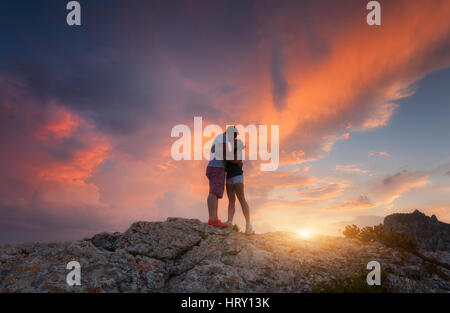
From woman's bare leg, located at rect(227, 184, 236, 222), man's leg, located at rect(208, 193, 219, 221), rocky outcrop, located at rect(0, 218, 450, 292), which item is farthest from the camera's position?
woman's bare leg, located at rect(227, 184, 236, 222)

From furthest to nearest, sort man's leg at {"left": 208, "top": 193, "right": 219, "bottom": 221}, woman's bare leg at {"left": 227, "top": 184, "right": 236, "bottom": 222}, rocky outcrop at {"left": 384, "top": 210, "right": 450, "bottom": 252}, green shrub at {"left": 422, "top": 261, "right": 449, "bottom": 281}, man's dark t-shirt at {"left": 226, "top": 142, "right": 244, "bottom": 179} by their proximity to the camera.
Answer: rocky outcrop at {"left": 384, "top": 210, "right": 450, "bottom": 252}
woman's bare leg at {"left": 227, "top": 184, "right": 236, "bottom": 222}
man's dark t-shirt at {"left": 226, "top": 142, "right": 244, "bottom": 179}
man's leg at {"left": 208, "top": 193, "right": 219, "bottom": 221}
green shrub at {"left": 422, "top": 261, "right": 449, "bottom": 281}

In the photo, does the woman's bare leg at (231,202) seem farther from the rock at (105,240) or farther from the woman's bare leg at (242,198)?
the rock at (105,240)

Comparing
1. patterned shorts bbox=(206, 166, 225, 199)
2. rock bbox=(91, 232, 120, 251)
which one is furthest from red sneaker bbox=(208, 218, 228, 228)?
Result: rock bbox=(91, 232, 120, 251)

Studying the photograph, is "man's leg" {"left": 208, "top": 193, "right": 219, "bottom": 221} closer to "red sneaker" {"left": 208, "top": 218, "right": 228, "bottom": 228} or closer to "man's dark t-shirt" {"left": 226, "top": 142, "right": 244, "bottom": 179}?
"red sneaker" {"left": 208, "top": 218, "right": 228, "bottom": 228}

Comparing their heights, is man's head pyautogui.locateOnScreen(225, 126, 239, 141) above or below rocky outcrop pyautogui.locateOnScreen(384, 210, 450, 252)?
above

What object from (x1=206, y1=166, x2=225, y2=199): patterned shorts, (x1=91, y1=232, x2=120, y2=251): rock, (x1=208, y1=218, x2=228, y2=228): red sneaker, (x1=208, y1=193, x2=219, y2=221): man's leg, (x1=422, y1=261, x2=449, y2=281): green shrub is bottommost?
(x1=422, y1=261, x2=449, y2=281): green shrub

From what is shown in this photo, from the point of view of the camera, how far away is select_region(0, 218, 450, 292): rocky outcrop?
222 inches

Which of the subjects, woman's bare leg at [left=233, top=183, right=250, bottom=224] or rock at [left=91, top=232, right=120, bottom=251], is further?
woman's bare leg at [left=233, top=183, right=250, bottom=224]

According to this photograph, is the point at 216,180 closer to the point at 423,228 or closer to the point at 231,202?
the point at 231,202

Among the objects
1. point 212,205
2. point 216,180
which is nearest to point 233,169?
point 216,180

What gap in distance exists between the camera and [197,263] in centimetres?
714
